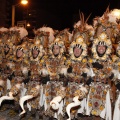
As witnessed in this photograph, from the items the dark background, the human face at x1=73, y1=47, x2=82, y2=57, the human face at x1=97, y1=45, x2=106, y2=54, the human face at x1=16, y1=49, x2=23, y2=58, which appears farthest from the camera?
the dark background

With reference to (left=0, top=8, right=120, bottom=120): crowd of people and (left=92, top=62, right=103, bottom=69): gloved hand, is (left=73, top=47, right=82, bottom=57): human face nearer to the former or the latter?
(left=0, top=8, right=120, bottom=120): crowd of people

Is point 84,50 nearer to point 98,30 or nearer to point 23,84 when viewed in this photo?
point 98,30

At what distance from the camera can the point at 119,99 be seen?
17.7 ft

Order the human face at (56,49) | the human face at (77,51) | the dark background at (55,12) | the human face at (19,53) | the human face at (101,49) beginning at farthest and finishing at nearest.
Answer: the dark background at (55,12) < the human face at (19,53) < the human face at (56,49) < the human face at (77,51) < the human face at (101,49)

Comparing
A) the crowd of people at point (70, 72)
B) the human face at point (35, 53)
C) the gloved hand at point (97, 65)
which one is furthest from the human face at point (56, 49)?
the gloved hand at point (97, 65)

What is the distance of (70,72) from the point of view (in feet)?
19.7

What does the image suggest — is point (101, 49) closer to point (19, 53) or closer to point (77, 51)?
point (77, 51)

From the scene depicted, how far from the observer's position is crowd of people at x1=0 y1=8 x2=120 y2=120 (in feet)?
18.4

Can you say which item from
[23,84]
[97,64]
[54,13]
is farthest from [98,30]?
[54,13]

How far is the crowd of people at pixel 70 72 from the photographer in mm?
5602

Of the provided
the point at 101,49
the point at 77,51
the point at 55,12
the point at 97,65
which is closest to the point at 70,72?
the point at 77,51

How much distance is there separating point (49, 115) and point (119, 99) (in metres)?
1.83

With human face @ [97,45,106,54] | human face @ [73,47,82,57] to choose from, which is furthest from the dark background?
human face @ [97,45,106,54]

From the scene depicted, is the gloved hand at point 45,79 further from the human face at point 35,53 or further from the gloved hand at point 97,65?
the gloved hand at point 97,65
